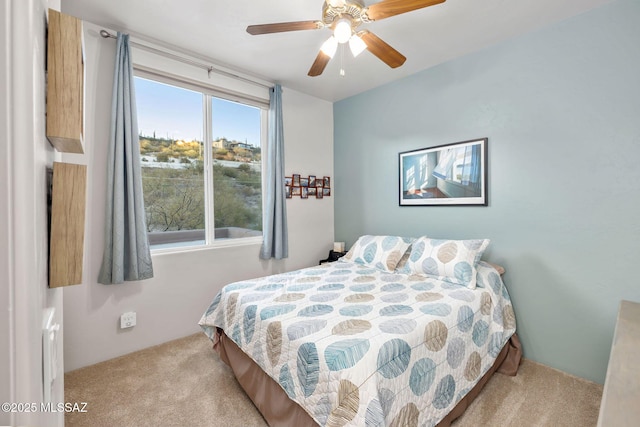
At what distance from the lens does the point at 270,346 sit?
5.27 ft

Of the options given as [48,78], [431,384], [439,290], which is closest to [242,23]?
[48,78]

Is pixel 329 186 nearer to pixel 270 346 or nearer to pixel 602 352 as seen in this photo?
pixel 270 346

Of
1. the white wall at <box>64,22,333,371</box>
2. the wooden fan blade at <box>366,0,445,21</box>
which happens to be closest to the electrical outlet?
the white wall at <box>64,22,333,371</box>

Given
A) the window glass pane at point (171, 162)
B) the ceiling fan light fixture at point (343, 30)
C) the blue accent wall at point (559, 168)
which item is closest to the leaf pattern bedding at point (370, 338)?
the blue accent wall at point (559, 168)

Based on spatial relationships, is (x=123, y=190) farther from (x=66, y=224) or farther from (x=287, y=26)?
(x=66, y=224)

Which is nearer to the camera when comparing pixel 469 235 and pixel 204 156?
pixel 469 235

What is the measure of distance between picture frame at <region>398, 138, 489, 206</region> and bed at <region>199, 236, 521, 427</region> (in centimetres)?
53

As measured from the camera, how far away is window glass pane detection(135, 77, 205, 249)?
2.63 metres

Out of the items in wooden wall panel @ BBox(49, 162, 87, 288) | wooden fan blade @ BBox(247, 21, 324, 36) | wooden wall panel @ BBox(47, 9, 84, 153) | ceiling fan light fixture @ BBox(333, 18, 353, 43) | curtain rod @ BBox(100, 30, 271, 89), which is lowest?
wooden wall panel @ BBox(49, 162, 87, 288)

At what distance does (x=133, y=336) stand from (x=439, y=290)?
256 cm

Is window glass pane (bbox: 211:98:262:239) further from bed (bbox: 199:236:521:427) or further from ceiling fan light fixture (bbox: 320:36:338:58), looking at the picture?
ceiling fan light fixture (bbox: 320:36:338:58)

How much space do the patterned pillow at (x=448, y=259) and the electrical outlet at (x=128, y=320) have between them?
2.39 m

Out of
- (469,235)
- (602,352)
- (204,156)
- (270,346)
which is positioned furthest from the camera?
(204,156)

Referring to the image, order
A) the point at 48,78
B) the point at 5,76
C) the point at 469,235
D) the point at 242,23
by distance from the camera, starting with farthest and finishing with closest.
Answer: the point at 469,235 < the point at 242,23 < the point at 48,78 < the point at 5,76
